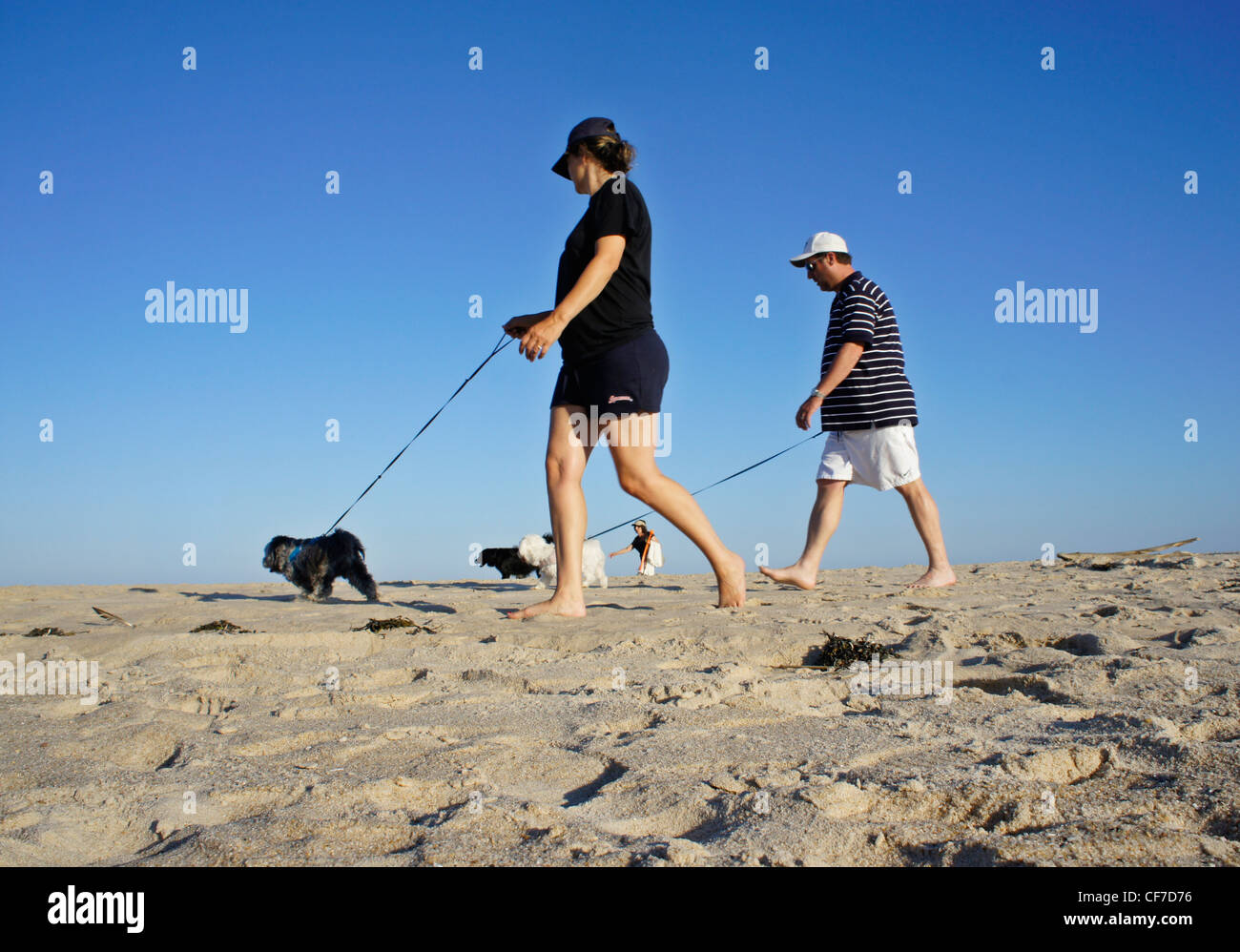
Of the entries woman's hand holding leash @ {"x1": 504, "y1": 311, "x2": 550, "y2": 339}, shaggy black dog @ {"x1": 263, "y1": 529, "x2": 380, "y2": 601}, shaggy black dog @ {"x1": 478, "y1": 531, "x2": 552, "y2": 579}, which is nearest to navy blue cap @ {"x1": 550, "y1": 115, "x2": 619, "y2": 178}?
woman's hand holding leash @ {"x1": 504, "y1": 311, "x2": 550, "y2": 339}

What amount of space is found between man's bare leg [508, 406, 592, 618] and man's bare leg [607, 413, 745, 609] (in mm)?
211

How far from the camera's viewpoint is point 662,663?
10.2 ft

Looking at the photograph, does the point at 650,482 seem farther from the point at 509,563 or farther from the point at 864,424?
the point at 509,563

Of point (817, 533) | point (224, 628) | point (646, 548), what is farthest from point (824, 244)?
point (646, 548)

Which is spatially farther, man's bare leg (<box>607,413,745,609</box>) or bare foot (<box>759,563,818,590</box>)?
bare foot (<box>759,563,818,590</box>)

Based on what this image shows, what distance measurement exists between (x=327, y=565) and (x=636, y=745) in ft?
16.8

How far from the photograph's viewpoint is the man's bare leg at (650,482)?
4008 millimetres

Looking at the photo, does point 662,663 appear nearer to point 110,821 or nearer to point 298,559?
point 110,821

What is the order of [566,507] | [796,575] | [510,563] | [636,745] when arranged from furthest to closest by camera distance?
[510,563] → [796,575] → [566,507] → [636,745]

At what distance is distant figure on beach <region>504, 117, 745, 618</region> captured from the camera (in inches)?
157

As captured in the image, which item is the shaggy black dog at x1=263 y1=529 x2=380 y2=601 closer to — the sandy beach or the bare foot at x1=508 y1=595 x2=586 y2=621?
the sandy beach

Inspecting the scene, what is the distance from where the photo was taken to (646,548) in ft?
39.0

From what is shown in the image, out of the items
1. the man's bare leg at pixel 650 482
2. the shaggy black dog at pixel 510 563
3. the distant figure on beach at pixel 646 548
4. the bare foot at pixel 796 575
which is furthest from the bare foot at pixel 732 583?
the distant figure on beach at pixel 646 548
